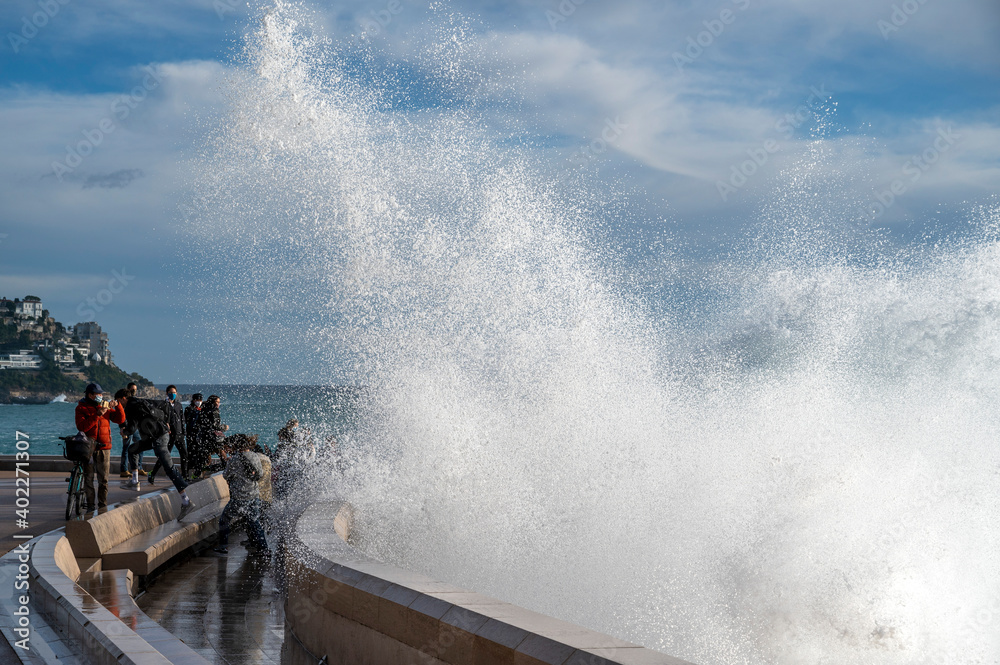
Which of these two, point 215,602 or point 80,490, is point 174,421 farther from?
point 215,602

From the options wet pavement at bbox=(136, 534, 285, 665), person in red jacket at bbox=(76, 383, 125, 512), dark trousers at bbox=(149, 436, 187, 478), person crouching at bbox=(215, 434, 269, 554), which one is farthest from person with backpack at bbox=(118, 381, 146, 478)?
wet pavement at bbox=(136, 534, 285, 665)

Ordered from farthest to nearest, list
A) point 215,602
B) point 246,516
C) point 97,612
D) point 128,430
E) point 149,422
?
point 128,430, point 149,422, point 246,516, point 215,602, point 97,612

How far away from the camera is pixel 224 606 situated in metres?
7.57

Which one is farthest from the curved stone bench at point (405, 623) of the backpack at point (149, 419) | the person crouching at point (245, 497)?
the backpack at point (149, 419)

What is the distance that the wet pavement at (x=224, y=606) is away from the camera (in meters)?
6.32

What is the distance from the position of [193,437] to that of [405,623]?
474 inches

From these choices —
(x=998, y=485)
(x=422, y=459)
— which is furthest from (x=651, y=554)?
(x=998, y=485)

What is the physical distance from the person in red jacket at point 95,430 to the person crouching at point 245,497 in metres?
1.50

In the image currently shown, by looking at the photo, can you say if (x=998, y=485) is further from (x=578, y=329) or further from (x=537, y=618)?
(x=537, y=618)

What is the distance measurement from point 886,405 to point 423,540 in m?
6.31

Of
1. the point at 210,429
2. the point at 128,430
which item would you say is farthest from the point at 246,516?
the point at 210,429

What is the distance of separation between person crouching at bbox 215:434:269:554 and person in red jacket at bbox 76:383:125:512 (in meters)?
1.50

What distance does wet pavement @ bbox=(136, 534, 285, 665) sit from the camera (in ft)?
20.7

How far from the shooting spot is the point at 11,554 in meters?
7.71
